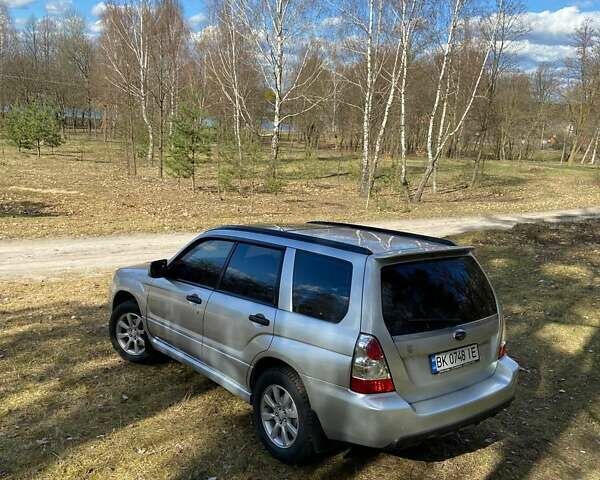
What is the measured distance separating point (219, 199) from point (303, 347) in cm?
1855

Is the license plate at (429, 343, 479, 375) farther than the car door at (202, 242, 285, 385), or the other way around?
the car door at (202, 242, 285, 385)

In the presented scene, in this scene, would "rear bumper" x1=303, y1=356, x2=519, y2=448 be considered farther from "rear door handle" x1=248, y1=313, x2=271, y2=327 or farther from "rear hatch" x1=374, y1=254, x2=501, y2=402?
"rear door handle" x1=248, y1=313, x2=271, y2=327

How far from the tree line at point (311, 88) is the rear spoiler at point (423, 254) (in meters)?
16.6

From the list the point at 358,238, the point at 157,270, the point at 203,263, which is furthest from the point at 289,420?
the point at 157,270

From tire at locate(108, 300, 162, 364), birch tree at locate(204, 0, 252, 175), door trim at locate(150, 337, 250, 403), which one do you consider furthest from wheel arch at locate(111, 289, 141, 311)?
birch tree at locate(204, 0, 252, 175)

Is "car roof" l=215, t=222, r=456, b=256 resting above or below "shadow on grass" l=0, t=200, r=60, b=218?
above

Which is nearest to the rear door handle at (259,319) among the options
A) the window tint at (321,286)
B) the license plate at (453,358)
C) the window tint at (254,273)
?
the window tint at (254,273)

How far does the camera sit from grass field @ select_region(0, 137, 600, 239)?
14320 mm

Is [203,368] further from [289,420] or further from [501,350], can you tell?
[501,350]

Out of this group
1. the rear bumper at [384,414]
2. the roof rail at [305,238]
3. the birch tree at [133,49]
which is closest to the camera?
the rear bumper at [384,414]

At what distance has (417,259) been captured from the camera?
3.45m

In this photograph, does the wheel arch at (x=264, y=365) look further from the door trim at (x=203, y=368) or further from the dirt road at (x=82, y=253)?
the dirt road at (x=82, y=253)

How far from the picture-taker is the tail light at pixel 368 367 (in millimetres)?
3039

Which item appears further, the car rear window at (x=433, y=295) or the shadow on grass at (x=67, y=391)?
the shadow on grass at (x=67, y=391)
